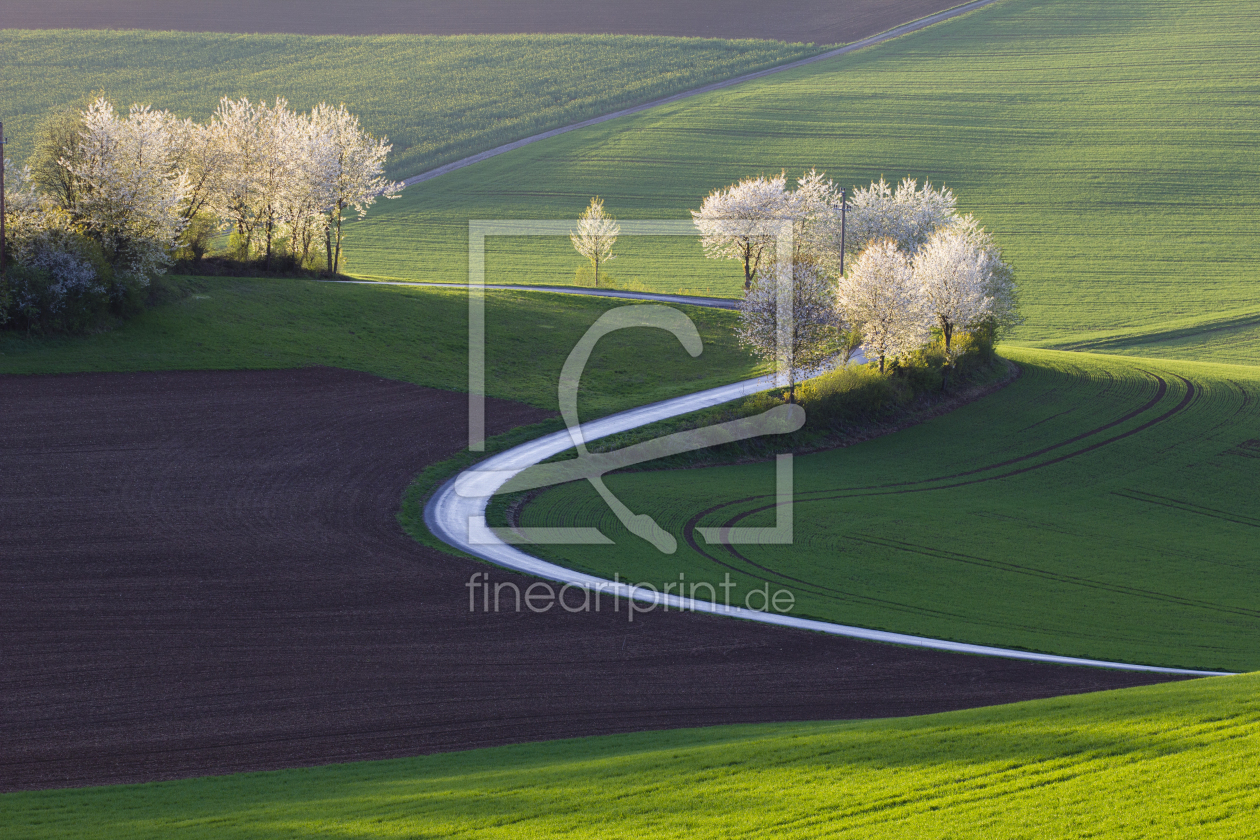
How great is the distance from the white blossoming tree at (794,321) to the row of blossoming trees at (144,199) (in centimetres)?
2746

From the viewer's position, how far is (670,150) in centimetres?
9919

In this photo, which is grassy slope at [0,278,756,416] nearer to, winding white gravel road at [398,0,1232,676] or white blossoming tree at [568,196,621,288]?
winding white gravel road at [398,0,1232,676]

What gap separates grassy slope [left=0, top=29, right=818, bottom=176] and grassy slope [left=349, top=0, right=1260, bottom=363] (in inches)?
322

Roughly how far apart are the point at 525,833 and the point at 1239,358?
202 ft

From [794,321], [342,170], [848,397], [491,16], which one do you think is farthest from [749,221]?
[491,16]

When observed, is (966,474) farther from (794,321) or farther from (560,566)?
(560,566)

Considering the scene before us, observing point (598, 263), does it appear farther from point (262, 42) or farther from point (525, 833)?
point (262, 42)

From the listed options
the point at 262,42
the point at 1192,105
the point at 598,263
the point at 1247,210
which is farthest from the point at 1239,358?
the point at 262,42

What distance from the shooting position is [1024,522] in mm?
34000

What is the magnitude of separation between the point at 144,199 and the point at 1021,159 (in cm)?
7856

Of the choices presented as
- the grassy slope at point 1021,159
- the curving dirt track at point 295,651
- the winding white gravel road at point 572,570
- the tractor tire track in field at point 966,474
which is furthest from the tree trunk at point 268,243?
the tractor tire track in field at point 966,474

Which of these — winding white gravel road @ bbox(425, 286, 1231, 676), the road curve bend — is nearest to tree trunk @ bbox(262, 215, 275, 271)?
winding white gravel road @ bbox(425, 286, 1231, 676)

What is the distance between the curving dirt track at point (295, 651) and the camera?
1711 cm

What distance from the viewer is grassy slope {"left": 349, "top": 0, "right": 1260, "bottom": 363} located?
243 feet
